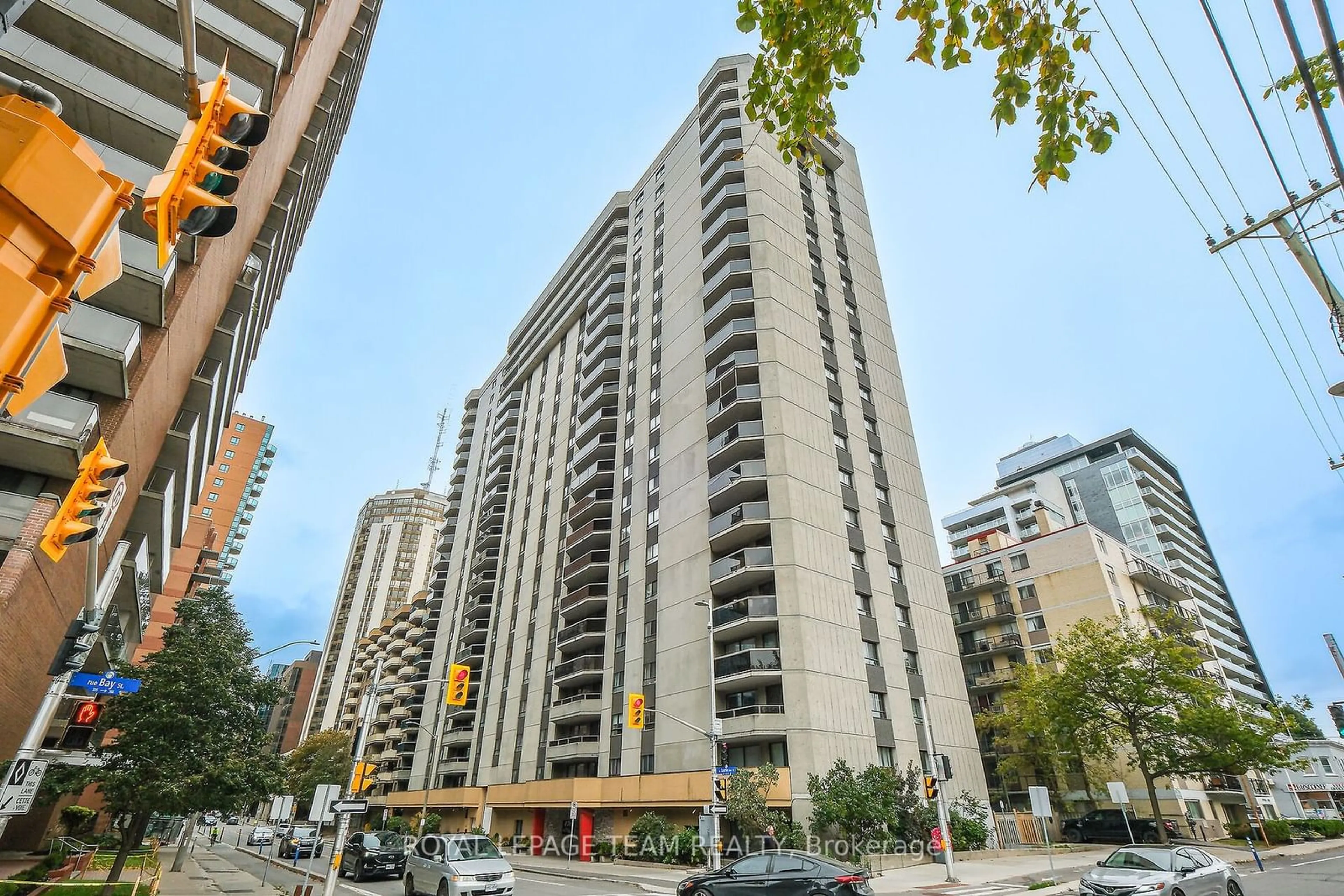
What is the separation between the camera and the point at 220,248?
22.0 m

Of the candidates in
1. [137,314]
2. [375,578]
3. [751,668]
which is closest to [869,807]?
[751,668]

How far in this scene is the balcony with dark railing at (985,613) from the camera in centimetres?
5322

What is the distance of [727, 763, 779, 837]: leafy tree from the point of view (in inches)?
1013

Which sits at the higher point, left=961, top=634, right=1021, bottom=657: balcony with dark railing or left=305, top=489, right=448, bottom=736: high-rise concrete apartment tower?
left=305, top=489, right=448, bottom=736: high-rise concrete apartment tower

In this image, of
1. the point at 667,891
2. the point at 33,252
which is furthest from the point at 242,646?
the point at 33,252

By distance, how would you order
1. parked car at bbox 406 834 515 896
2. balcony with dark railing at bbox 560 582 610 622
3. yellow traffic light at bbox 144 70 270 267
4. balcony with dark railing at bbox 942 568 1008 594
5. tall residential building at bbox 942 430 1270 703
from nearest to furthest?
yellow traffic light at bbox 144 70 270 267 → parked car at bbox 406 834 515 896 → balcony with dark railing at bbox 560 582 610 622 → balcony with dark railing at bbox 942 568 1008 594 → tall residential building at bbox 942 430 1270 703

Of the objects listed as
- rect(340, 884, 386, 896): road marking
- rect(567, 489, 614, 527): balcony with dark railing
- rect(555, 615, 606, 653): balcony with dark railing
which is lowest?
rect(340, 884, 386, 896): road marking

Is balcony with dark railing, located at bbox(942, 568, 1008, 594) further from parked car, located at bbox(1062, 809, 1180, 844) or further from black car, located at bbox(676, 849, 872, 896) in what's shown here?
black car, located at bbox(676, 849, 872, 896)

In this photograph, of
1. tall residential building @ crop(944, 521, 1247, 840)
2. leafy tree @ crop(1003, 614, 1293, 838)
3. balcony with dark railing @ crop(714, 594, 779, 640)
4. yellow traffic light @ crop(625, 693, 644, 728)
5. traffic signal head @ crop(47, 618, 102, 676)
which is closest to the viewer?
traffic signal head @ crop(47, 618, 102, 676)

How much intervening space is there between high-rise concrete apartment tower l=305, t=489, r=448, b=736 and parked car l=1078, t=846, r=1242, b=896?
12555 cm

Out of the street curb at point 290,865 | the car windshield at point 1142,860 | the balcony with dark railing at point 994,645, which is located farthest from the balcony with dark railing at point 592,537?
the car windshield at point 1142,860

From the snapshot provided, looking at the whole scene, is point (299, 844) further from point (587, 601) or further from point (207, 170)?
point (207, 170)

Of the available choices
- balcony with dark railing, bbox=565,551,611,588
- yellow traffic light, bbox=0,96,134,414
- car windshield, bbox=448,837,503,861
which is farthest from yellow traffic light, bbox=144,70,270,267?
balcony with dark railing, bbox=565,551,611,588

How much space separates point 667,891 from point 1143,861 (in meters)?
12.7
